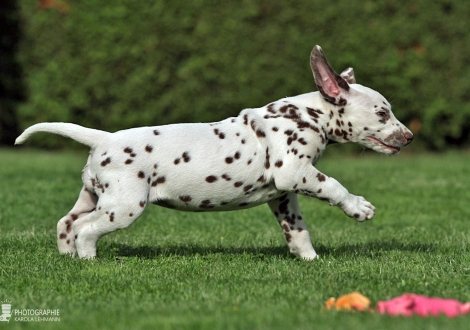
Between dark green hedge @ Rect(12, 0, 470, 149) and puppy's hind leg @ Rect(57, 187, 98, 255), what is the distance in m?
8.09

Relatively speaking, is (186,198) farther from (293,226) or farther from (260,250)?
(260,250)

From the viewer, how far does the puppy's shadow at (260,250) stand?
6441mm

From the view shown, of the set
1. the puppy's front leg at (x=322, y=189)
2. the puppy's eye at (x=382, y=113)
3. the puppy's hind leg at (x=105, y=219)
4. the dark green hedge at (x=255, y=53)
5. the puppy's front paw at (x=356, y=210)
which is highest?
the puppy's eye at (x=382, y=113)

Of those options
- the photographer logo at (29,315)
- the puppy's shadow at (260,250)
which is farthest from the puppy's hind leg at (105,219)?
the photographer logo at (29,315)

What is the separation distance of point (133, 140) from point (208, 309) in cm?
181

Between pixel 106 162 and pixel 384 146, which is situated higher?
pixel 384 146

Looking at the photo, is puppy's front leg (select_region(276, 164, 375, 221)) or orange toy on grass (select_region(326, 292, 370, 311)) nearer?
orange toy on grass (select_region(326, 292, 370, 311))

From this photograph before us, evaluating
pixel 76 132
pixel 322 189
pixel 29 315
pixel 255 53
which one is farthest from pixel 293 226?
pixel 255 53

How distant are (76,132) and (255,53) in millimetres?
8552

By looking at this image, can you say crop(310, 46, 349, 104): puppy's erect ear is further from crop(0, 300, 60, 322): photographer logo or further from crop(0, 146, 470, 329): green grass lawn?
crop(0, 300, 60, 322): photographer logo

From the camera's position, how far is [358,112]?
6055mm

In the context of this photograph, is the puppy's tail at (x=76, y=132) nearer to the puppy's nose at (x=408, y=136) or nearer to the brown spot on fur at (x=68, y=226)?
the brown spot on fur at (x=68, y=226)

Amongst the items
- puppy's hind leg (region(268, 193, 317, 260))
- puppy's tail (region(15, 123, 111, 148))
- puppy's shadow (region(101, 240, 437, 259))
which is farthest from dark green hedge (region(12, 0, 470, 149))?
puppy's tail (region(15, 123, 111, 148))

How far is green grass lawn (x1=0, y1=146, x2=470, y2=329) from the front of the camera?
4.23 metres
